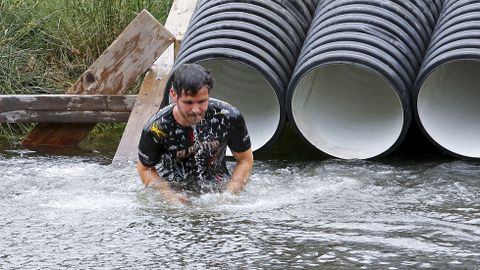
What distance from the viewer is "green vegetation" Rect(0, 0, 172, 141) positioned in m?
10.9

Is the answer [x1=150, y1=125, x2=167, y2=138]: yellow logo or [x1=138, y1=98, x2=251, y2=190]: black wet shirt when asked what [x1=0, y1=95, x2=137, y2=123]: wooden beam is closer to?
[x1=138, y1=98, x2=251, y2=190]: black wet shirt

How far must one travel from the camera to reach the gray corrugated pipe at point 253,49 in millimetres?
9195

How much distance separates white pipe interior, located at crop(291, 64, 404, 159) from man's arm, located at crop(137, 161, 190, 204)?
2.03 m

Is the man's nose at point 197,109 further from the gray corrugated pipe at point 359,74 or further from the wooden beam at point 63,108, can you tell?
the wooden beam at point 63,108

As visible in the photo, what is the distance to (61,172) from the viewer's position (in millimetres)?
8898

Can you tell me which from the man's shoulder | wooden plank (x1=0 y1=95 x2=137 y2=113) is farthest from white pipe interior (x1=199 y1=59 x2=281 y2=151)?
the man's shoulder

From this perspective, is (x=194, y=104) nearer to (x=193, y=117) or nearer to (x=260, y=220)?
(x=193, y=117)

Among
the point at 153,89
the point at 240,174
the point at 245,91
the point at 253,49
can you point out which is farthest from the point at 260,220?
the point at 245,91

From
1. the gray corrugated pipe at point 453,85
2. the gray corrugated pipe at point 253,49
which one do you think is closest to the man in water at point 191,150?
the gray corrugated pipe at point 253,49

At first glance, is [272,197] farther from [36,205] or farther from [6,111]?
[6,111]

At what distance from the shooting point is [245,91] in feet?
33.5

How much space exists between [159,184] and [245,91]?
2.95 metres

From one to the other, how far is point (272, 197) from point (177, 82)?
1378 mm

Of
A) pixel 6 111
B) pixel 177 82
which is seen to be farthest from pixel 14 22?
pixel 177 82
